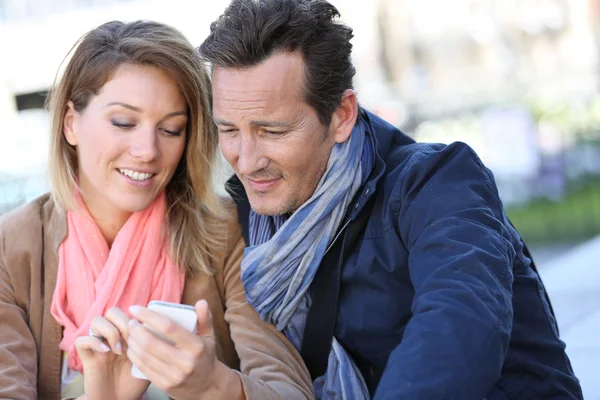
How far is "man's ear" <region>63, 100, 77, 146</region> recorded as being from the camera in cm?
318

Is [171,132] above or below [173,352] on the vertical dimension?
above

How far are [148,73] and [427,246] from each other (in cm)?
126

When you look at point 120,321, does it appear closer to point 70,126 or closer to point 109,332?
point 109,332

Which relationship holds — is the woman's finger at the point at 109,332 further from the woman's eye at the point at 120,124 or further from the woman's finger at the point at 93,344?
the woman's eye at the point at 120,124

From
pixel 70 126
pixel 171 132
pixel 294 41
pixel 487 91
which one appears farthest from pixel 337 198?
pixel 487 91

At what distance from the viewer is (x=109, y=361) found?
2.48m

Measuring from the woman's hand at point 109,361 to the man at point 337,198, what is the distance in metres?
0.55

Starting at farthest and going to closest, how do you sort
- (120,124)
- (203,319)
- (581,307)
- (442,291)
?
(581,307)
(120,124)
(203,319)
(442,291)

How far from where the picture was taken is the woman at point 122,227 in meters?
3.00

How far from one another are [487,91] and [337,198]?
1632 cm

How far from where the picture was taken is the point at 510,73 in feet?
71.6

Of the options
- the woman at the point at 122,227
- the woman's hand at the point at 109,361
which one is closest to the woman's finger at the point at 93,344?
the woman's hand at the point at 109,361

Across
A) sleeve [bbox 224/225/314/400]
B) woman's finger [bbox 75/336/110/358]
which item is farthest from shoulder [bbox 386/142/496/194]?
woman's finger [bbox 75/336/110/358]

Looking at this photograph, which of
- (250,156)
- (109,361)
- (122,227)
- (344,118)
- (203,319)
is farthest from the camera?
(122,227)
